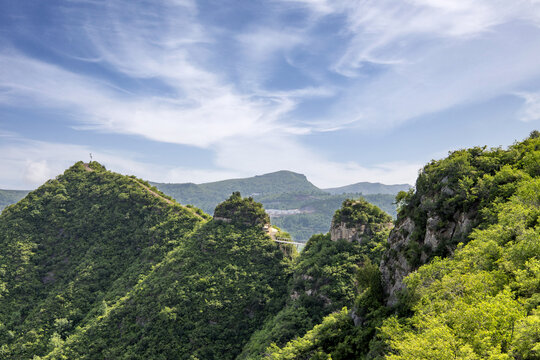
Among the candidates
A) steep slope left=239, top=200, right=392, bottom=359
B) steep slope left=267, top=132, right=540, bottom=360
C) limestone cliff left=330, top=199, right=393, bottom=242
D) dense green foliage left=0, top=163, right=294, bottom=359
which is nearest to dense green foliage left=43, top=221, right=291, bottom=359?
dense green foliage left=0, top=163, right=294, bottom=359

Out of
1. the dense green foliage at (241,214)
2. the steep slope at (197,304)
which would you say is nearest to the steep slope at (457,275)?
the steep slope at (197,304)

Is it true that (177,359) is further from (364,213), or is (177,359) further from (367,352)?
(364,213)

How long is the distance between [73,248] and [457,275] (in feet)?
333

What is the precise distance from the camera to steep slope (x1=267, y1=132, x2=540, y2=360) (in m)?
17.4

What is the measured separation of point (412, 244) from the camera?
3869 cm

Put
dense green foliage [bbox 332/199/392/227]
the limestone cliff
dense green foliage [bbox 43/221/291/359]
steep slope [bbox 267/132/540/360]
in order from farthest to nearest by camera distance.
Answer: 1. dense green foliage [bbox 332/199/392/227]
2. the limestone cliff
3. dense green foliage [bbox 43/221/291/359]
4. steep slope [bbox 267/132/540/360]

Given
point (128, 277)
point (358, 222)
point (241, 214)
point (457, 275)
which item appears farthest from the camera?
point (241, 214)

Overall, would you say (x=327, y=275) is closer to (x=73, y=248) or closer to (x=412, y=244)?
(x=412, y=244)

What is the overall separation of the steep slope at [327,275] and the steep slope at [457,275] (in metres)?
14.5

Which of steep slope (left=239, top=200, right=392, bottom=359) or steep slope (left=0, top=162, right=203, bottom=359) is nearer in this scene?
steep slope (left=239, top=200, right=392, bottom=359)

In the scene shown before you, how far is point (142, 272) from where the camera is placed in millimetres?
79625

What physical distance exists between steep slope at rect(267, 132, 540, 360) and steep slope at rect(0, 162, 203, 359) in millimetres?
57346

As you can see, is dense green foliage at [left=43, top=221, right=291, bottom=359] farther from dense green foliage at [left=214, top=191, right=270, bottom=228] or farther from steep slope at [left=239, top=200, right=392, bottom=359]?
dense green foliage at [left=214, top=191, right=270, bottom=228]

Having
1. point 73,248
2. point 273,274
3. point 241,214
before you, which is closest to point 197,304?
point 273,274
